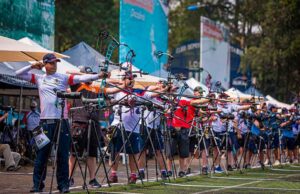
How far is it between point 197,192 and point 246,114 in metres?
8.40

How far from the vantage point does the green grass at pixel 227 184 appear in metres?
15.4

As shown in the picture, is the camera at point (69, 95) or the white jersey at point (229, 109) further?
the white jersey at point (229, 109)

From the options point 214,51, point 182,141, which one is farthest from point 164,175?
point 214,51

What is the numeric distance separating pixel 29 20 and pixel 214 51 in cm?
1455

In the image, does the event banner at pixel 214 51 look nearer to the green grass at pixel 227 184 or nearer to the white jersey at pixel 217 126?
the white jersey at pixel 217 126

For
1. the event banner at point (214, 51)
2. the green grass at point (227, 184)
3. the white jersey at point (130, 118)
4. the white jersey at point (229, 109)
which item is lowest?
the green grass at point (227, 184)

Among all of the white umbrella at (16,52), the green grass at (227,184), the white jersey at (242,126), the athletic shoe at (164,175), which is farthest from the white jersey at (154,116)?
the white jersey at (242,126)

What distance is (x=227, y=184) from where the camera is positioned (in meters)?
17.3

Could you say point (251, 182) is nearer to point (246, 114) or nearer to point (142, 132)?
point (142, 132)

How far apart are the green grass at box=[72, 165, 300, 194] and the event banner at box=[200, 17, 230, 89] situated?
55.8 ft

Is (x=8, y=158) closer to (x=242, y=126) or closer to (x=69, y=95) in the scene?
(x=242, y=126)

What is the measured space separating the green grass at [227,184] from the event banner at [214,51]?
17013mm

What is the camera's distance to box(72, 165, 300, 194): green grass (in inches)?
607

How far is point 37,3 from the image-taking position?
27188mm
